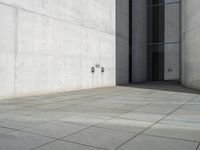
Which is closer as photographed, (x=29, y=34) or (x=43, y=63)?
(x=29, y=34)

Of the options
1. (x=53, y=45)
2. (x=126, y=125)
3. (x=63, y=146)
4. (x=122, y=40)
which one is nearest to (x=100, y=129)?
(x=126, y=125)

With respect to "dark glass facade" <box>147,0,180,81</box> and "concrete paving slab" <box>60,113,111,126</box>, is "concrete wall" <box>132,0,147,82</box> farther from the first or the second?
"concrete paving slab" <box>60,113,111,126</box>

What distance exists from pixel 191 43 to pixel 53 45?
9.14 metres

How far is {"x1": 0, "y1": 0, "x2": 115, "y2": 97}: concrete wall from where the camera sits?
38.1 feet

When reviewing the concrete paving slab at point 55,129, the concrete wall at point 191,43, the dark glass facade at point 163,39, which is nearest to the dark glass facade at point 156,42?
the dark glass facade at point 163,39

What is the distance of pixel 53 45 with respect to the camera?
13.9 meters

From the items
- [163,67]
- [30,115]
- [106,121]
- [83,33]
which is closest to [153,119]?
[106,121]

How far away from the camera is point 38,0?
13.0m

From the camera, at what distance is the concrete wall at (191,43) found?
15.9 m

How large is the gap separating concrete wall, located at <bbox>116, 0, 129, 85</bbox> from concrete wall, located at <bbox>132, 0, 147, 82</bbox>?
2362 millimetres

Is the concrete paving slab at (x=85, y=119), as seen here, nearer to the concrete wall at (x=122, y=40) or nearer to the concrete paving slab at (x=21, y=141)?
the concrete paving slab at (x=21, y=141)

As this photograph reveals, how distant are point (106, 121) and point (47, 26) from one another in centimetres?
821

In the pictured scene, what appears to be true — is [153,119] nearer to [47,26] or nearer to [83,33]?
[47,26]

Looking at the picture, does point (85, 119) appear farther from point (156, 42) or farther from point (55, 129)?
point (156, 42)
